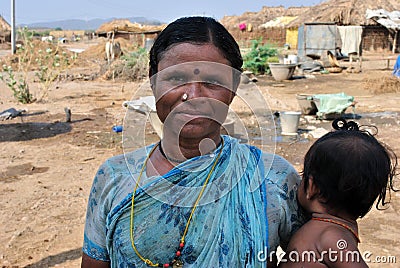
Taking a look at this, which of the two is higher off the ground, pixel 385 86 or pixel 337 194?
pixel 337 194

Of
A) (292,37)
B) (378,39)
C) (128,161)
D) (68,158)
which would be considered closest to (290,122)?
(68,158)

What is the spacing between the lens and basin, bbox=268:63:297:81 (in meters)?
13.2

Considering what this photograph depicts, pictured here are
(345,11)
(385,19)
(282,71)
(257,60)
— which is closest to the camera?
(282,71)

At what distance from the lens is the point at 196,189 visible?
3.83ft

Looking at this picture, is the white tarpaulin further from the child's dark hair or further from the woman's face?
the woman's face

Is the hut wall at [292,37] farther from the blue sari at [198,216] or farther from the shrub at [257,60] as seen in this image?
the blue sari at [198,216]

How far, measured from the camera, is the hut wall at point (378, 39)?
24.2m

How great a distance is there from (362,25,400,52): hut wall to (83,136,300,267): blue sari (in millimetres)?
25106

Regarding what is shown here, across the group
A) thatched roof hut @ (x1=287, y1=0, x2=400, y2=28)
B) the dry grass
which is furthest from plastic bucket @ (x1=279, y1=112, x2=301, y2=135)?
thatched roof hut @ (x1=287, y1=0, x2=400, y2=28)

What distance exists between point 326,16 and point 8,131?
20.2 m

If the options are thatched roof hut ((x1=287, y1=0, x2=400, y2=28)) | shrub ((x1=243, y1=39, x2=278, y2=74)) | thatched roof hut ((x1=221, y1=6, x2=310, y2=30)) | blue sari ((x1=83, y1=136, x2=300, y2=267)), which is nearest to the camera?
→ blue sari ((x1=83, y1=136, x2=300, y2=267))

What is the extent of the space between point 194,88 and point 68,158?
16.4 ft

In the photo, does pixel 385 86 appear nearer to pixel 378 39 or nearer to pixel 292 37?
pixel 378 39

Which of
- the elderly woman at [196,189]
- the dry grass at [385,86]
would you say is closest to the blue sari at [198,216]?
the elderly woman at [196,189]
